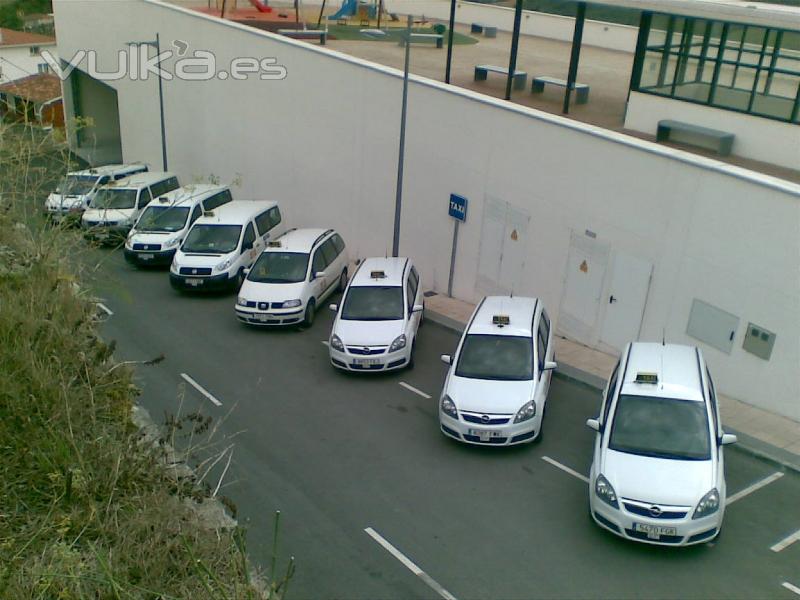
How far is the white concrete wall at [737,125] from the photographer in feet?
45.2

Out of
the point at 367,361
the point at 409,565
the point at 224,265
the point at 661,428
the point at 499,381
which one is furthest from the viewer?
the point at 224,265

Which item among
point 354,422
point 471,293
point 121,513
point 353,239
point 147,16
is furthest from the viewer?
point 147,16

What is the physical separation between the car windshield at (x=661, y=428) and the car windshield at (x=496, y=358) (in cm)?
190

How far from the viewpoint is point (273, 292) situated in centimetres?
1573

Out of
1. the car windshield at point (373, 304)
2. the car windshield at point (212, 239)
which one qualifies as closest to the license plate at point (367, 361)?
the car windshield at point (373, 304)

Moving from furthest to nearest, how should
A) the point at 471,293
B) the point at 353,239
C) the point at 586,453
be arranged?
the point at 353,239 → the point at 471,293 → the point at 586,453

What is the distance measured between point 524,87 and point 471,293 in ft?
22.6

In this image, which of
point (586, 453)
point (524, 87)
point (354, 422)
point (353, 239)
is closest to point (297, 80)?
point (353, 239)

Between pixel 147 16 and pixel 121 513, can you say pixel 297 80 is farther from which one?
pixel 121 513

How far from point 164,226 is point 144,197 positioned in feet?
11.8

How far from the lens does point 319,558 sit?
8.97m

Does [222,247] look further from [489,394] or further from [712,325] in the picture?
[712,325]

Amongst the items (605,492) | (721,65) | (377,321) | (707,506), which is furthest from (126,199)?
(707,506)

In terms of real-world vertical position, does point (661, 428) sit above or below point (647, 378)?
below
